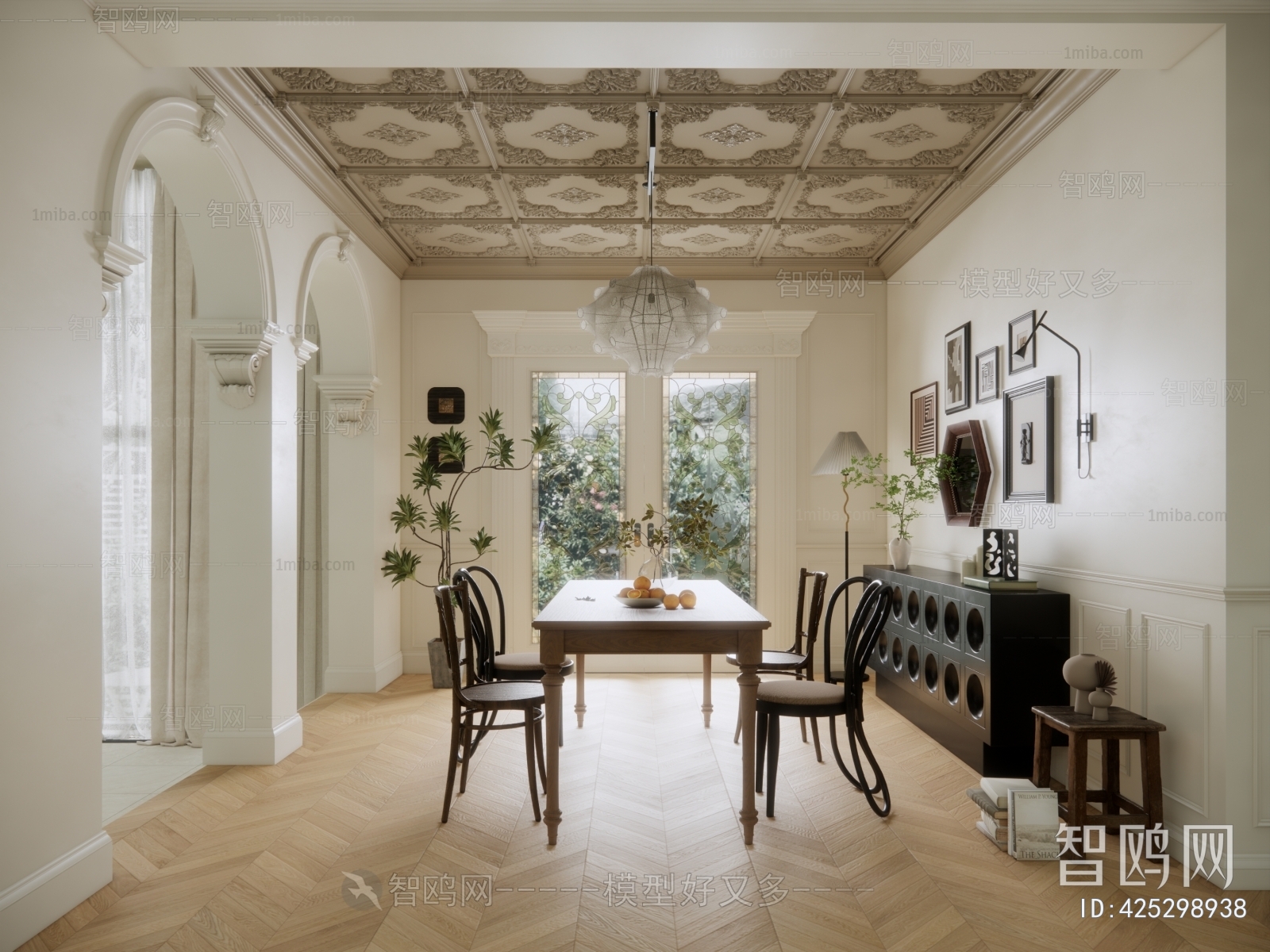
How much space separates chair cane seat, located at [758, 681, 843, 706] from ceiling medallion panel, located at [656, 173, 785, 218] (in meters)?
2.83

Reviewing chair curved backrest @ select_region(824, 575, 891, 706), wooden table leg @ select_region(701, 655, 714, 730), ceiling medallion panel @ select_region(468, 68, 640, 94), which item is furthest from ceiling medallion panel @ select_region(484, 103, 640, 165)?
wooden table leg @ select_region(701, 655, 714, 730)

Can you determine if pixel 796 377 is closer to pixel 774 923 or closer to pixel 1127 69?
pixel 1127 69

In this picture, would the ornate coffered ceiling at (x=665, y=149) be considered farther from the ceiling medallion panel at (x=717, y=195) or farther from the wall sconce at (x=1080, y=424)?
the wall sconce at (x=1080, y=424)

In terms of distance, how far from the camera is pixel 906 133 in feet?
14.2

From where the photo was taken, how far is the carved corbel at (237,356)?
→ 13.4ft

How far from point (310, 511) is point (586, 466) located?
206 centimetres

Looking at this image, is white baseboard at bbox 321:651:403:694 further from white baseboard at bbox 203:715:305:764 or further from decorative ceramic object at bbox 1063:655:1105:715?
decorative ceramic object at bbox 1063:655:1105:715

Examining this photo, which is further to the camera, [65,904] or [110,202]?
[110,202]

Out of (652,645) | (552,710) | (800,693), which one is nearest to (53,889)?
(552,710)

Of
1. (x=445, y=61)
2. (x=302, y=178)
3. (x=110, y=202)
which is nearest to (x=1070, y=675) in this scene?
(x=445, y=61)

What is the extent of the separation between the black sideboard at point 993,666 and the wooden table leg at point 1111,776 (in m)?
0.46

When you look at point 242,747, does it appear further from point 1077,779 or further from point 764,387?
point 764,387

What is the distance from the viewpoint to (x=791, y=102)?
13.0ft

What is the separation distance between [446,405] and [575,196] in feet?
7.19
